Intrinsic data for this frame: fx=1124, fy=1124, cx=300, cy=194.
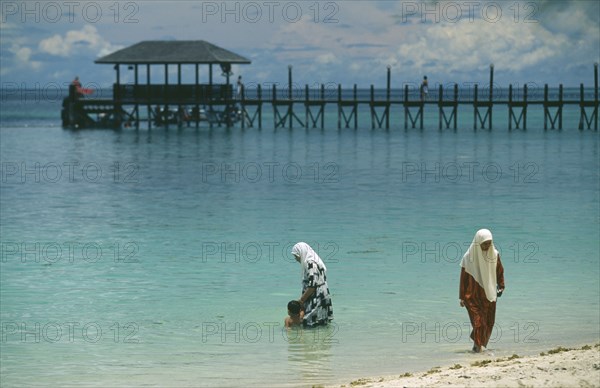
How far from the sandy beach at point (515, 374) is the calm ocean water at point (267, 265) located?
40.3 inches

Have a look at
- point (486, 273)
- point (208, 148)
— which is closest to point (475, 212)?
point (486, 273)

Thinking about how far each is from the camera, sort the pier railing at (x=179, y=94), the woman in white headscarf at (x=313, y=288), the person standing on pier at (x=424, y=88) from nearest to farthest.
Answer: the woman in white headscarf at (x=313, y=288), the pier railing at (x=179, y=94), the person standing on pier at (x=424, y=88)

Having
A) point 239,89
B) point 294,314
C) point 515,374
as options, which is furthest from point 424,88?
point 515,374

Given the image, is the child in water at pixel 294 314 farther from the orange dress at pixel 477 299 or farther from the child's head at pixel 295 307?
the orange dress at pixel 477 299

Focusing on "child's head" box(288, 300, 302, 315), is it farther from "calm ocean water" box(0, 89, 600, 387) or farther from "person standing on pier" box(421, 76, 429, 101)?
"person standing on pier" box(421, 76, 429, 101)

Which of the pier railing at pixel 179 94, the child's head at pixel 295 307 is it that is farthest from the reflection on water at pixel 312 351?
the pier railing at pixel 179 94

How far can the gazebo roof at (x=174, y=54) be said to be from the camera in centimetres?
5241

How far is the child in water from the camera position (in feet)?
41.0

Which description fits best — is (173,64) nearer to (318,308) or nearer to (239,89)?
(239,89)

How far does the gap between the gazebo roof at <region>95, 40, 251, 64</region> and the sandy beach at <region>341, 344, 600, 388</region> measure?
4256 centimetres

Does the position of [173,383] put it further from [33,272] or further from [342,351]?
[33,272]

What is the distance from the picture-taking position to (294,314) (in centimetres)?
1263

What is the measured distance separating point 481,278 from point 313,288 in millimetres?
2056

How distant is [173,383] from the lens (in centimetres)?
1089
